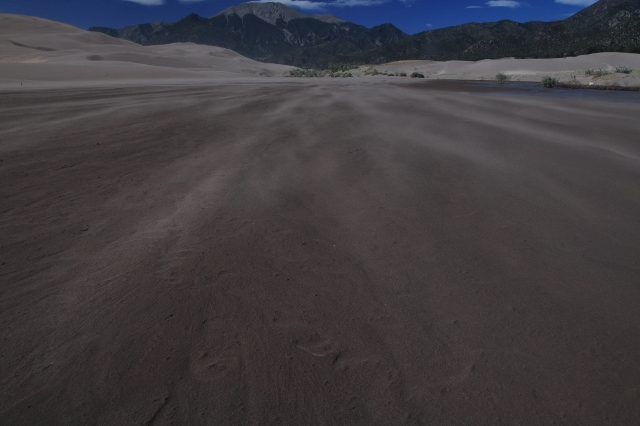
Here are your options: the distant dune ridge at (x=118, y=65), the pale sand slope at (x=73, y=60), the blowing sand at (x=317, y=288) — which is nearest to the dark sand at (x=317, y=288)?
the blowing sand at (x=317, y=288)

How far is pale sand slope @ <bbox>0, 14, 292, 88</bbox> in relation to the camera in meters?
24.9

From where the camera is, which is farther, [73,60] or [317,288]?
[73,60]

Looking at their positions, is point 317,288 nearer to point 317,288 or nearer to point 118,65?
point 317,288

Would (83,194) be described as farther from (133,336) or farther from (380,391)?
(380,391)

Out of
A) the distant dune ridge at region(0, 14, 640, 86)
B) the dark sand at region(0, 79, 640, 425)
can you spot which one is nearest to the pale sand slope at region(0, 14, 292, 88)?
the distant dune ridge at region(0, 14, 640, 86)

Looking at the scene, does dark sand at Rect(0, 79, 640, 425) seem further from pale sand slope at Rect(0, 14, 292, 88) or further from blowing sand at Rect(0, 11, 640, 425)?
pale sand slope at Rect(0, 14, 292, 88)

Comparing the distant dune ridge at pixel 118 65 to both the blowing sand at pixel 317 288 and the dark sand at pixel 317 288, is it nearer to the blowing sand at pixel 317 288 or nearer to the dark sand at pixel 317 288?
the dark sand at pixel 317 288

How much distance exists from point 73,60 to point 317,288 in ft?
145

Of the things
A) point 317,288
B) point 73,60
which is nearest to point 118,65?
point 73,60

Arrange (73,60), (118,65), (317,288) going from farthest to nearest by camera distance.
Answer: (73,60) < (118,65) < (317,288)

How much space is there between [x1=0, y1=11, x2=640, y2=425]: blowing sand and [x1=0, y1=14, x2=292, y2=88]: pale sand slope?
18.1 meters

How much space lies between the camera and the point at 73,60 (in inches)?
1471

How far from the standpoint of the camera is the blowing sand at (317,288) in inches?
72.0

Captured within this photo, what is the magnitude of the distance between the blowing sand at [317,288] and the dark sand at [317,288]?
13 mm
